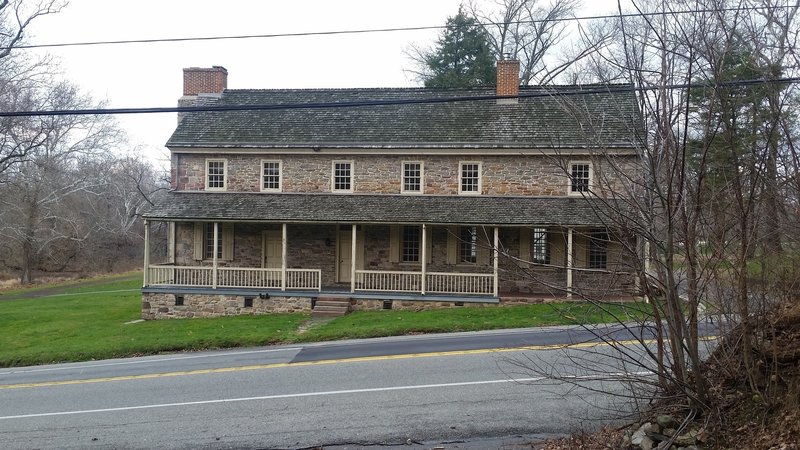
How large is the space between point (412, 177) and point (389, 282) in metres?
4.21

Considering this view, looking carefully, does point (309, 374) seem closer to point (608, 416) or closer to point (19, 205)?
point (608, 416)

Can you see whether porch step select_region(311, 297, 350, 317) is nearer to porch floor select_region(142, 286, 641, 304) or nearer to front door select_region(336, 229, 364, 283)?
porch floor select_region(142, 286, 641, 304)

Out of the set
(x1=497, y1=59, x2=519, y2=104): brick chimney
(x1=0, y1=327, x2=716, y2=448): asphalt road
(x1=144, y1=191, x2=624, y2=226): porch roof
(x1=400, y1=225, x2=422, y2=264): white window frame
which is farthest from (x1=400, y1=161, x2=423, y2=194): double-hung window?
(x1=0, y1=327, x2=716, y2=448): asphalt road

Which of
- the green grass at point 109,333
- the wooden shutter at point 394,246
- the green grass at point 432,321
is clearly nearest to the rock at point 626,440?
the green grass at point 432,321

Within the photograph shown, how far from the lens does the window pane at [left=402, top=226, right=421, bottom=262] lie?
23.6 meters

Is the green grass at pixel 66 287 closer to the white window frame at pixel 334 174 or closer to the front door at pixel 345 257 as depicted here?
the front door at pixel 345 257

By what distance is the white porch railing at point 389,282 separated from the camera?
22.3m

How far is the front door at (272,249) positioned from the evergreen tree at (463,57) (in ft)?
65.2

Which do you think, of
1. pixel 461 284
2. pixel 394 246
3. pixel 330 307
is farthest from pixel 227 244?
pixel 461 284

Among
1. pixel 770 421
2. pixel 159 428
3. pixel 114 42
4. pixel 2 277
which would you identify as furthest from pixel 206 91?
pixel 2 277

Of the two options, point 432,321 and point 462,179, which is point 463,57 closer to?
point 462,179

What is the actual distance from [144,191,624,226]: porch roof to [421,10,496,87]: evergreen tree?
19.2m

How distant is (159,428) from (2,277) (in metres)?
44.0

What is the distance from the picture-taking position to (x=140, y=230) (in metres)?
58.3
